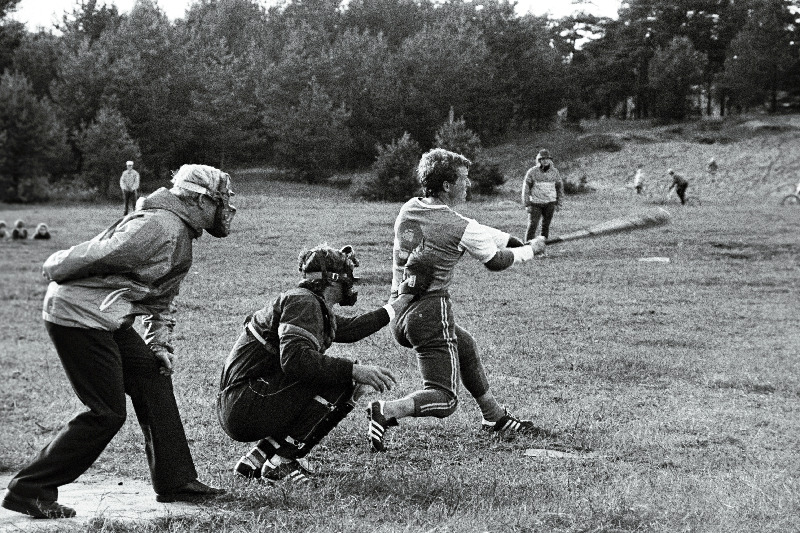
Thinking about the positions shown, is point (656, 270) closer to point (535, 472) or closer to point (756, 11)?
point (535, 472)

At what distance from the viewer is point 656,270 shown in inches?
746

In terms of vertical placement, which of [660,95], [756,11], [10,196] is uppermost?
[756,11]

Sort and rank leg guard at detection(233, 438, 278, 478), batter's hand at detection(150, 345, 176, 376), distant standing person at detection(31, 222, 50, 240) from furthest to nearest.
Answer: distant standing person at detection(31, 222, 50, 240), leg guard at detection(233, 438, 278, 478), batter's hand at detection(150, 345, 176, 376)

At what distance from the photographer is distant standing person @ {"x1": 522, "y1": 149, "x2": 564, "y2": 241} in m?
18.4

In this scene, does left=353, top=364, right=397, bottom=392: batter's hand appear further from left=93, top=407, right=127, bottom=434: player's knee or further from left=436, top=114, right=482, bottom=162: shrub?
left=436, top=114, right=482, bottom=162: shrub

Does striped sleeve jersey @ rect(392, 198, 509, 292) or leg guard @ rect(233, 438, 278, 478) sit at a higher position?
striped sleeve jersey @ rect(392, 198, 509, 292)

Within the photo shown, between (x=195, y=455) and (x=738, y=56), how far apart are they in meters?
69.9

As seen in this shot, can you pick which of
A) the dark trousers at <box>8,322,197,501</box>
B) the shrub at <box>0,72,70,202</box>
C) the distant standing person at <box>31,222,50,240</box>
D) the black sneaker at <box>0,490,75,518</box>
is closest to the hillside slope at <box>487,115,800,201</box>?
the shrub at <box>0,72,70,202</box>

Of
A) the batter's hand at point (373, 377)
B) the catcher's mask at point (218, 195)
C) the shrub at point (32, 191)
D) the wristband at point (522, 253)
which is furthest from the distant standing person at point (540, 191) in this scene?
the shrub at point (32, 191)

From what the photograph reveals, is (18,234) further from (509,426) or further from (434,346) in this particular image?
(434,346)

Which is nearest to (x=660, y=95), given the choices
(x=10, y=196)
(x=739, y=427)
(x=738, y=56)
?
(x=738, y=56)

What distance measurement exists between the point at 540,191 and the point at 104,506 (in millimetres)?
13976

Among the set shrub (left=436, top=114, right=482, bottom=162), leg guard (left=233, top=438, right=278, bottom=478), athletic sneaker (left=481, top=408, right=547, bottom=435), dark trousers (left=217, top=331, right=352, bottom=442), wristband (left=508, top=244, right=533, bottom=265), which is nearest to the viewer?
dark trousers (left=217, top=331, right=352, bottom=442)

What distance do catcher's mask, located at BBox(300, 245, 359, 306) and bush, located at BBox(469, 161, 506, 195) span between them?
120 ft
